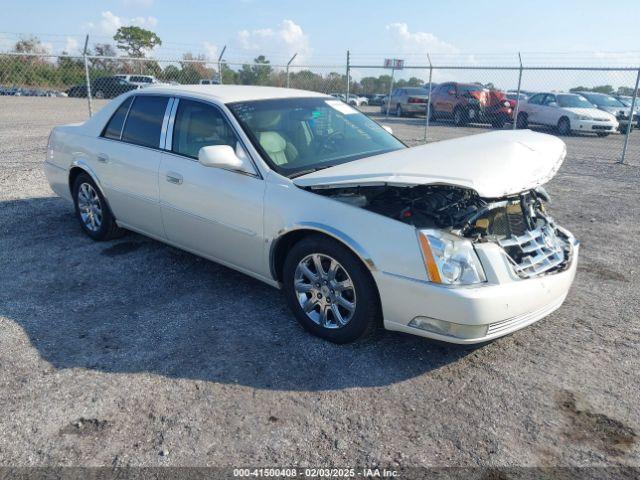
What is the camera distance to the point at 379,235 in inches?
128

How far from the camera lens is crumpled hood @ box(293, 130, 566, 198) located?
3227mm

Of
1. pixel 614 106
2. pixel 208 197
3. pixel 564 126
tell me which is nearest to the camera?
pixel 208 197

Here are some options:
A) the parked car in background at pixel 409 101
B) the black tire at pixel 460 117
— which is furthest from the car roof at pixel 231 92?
the parked car in background at pixel 409 101

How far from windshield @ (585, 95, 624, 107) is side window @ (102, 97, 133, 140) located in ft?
68.1

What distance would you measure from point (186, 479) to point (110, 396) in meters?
0.87

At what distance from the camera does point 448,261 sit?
312cm

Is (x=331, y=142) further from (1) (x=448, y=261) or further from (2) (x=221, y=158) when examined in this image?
(1) (x=448, y=261)

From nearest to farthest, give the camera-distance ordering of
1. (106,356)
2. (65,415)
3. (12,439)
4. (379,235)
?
(12,439) → (65,415) → (379,235) → (106,356)

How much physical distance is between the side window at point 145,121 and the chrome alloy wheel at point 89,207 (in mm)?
861

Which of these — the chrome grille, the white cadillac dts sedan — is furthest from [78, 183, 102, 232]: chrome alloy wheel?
the chrome grille

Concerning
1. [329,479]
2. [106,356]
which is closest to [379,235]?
[329,479]

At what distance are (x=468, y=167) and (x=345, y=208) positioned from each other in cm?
83

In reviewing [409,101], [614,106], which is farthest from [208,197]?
[614,106]

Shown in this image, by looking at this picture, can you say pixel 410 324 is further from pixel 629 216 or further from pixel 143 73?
pixel 143 73
